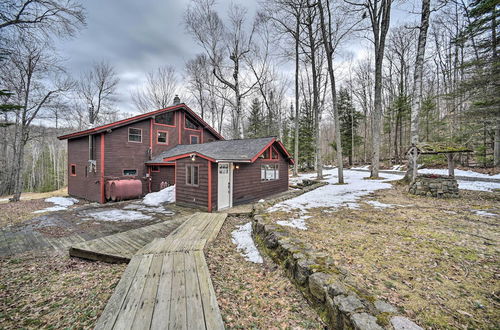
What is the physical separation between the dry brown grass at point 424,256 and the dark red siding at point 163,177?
→ 816cm

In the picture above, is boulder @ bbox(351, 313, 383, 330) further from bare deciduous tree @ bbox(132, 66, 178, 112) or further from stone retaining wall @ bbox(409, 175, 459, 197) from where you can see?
bare deciduous tree @ bbox(132, 66, 178, 112)

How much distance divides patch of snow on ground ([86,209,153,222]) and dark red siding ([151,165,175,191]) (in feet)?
12.3

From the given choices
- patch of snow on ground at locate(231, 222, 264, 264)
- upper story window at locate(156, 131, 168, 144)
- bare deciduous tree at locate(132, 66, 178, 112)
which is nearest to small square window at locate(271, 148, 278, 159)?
patch of snow on ground at locate(231, 222, 264, 264)

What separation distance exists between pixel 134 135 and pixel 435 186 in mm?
14837

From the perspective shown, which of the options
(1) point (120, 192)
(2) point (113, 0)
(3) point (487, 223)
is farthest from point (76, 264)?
(2) point (113, 0)

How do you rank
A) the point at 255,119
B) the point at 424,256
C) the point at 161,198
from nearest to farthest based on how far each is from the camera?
the point at 424,256 < the point at 161,198 < the point at 255,119

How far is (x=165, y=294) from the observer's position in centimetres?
233

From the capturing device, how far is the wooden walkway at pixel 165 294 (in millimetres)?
1925

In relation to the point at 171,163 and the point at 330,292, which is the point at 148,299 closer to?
the point at 330,292

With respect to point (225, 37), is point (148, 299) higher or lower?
lower

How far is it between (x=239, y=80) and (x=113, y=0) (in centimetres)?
1099

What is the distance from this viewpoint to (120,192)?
34.0ft

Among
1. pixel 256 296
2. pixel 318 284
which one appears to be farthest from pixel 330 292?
pixel 256 296

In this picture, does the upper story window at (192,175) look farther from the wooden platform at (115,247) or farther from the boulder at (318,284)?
the boulder at (318,284)
